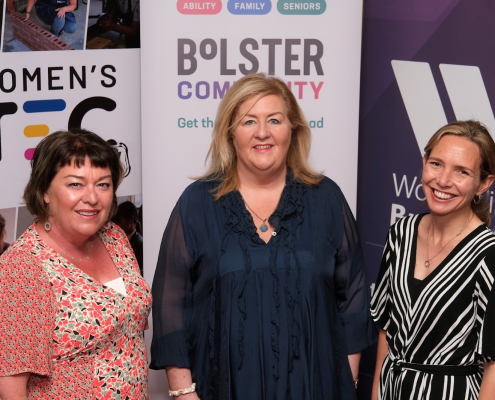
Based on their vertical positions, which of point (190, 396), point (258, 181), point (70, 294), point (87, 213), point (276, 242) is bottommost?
point (190, 396)

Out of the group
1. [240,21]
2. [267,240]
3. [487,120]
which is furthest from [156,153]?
[487,120]

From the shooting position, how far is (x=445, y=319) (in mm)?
2338

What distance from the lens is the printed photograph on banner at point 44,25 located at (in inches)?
135

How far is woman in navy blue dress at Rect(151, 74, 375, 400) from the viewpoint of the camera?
2.52 meters

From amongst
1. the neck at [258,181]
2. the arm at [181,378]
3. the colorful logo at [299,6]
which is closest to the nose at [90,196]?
the neck at [258,181]

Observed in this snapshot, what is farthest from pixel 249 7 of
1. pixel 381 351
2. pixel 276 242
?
pixel 381 351

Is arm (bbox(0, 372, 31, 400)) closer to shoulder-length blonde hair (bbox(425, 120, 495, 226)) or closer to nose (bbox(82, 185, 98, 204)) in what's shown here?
nose (bbox(82, 185, 98, 204))

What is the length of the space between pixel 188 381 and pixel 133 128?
1.64m

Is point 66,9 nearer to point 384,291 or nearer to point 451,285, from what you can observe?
point 384,291

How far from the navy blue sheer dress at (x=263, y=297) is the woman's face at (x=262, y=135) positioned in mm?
147

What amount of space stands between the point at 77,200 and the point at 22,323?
17.7 inches

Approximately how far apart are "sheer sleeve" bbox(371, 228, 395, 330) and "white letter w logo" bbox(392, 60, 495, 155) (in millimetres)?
1065

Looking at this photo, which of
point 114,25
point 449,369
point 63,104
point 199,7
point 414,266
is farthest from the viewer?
point 114,25

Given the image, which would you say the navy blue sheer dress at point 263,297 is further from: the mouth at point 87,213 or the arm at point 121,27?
the arm at point 121,27
